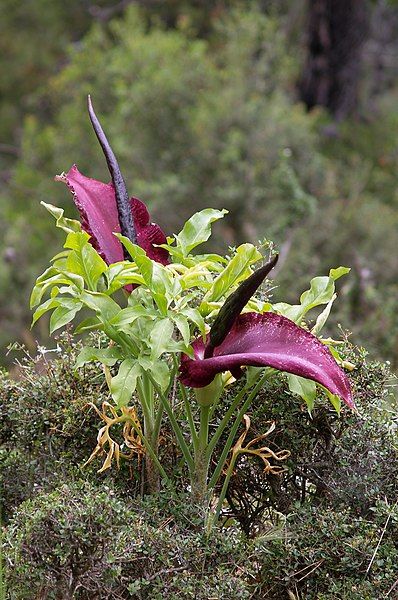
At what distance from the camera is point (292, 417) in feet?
6.77

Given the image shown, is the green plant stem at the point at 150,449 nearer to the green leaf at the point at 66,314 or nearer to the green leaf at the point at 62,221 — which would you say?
the green leaf at the point at 66,314

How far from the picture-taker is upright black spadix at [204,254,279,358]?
63.5 inches

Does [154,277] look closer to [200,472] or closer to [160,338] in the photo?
[160,338]

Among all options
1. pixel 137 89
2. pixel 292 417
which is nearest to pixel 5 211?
pixel 137 89

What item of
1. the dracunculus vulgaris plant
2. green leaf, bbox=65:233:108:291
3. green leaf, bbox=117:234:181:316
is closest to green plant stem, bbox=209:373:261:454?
the dracunculus vulgaris plant

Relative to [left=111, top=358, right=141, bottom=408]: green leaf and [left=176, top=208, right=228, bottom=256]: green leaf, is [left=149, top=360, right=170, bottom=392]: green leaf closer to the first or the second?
[left=111, top=358, right=141, bottom=408]: green leaf

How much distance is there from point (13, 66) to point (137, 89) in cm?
694

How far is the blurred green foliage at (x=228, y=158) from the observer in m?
7.36

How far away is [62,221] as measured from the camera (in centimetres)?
200

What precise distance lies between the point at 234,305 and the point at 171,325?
12 cm

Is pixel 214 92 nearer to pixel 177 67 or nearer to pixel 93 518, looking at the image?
pixel 177 67

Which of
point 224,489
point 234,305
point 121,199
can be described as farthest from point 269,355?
point 121,199

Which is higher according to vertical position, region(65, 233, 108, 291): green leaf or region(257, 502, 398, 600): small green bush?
region(65, 233, 108, 291): green leaf

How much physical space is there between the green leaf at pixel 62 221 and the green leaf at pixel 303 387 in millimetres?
508
